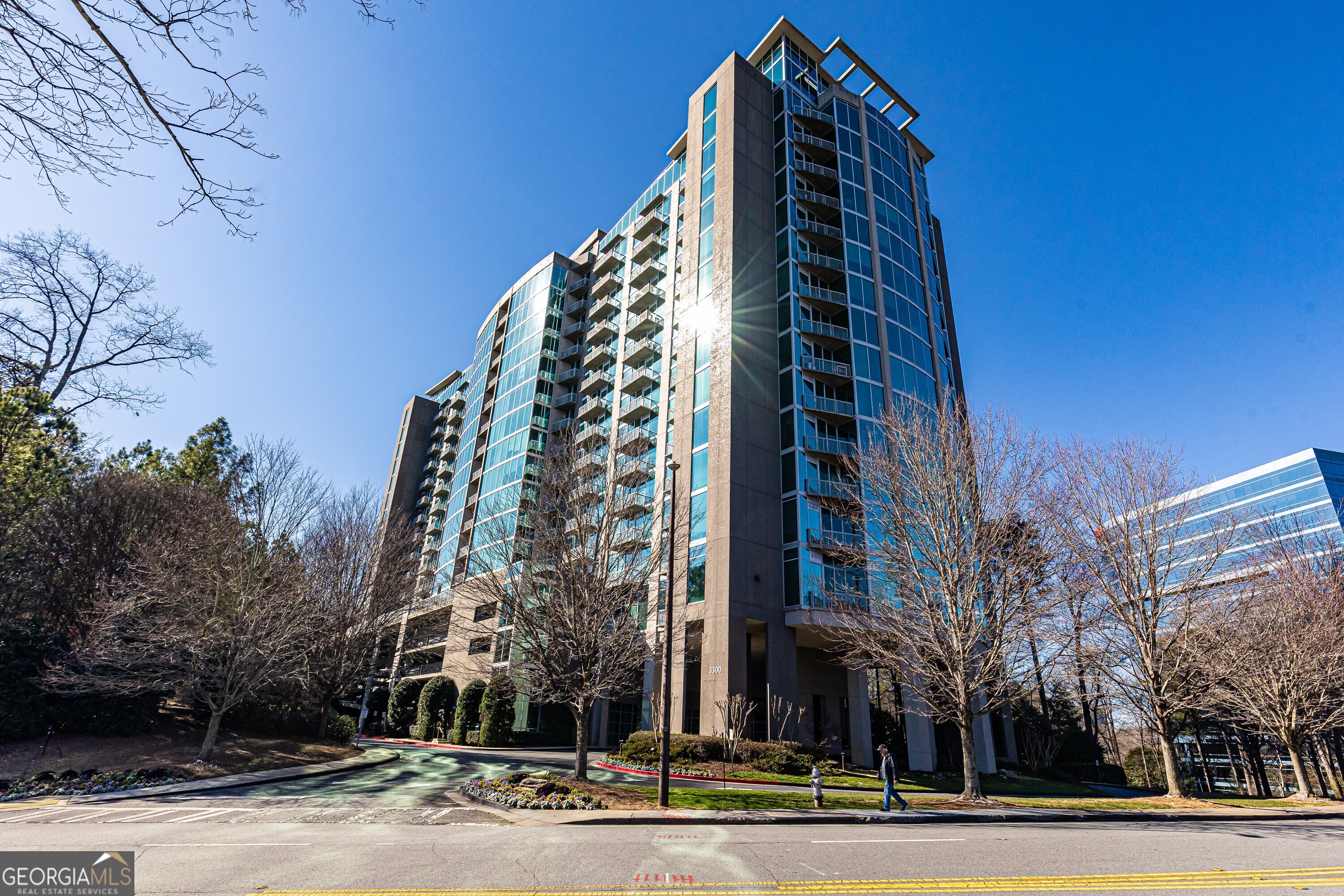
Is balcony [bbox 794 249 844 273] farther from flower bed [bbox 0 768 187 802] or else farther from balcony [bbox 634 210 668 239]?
flower bed [bbox 0 768 187 802]

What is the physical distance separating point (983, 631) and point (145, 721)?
31.5 meters

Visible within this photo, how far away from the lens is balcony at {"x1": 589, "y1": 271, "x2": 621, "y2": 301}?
2133 inches

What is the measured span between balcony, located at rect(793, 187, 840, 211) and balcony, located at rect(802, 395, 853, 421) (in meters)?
14.4

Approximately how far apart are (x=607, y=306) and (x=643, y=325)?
756 centimetres

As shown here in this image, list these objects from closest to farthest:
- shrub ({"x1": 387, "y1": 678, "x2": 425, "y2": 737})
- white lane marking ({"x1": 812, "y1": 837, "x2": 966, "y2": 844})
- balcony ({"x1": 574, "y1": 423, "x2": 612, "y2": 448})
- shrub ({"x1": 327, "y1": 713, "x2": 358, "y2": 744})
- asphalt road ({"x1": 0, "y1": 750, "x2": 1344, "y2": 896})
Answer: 1. asphalt road ({"x1": 0, "y1": 750, "x2": 1344, "y2": 896})
2. white lane marking ({"x1": 812, "y1": 837, "x2": 966, "y2": 844})
3. shrub ({"x1": 327, "y1": 713, "x2": 358, "y2": 744})
4. balcony ({"x1": 574, "y1": 423, "x2": 612, "y2": 448})
5. shrub ({"x1": 387, "y1": 678, "x2": 425, "y2": 737})

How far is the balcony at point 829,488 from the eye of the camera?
34.8m

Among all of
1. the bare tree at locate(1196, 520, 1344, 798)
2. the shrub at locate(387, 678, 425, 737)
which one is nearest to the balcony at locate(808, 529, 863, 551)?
the bare tree at locate(1196, 520, 1344, 798)

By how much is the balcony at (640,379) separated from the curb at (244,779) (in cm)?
2785

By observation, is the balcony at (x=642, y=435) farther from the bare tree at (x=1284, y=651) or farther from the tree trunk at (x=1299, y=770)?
the tree trunk at (x=1299, y=770)

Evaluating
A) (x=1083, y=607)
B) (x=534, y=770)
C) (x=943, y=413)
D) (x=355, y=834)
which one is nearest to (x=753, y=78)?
(x=943, y=413)

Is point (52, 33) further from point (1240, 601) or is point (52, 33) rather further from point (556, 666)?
point (1240, 601)

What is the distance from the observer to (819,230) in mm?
41844

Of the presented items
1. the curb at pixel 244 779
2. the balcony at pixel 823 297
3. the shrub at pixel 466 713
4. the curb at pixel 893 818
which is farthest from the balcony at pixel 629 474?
the shrub at pixel 466 713

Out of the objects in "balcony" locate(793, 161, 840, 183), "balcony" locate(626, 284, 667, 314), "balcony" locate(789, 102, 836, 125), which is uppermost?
"balcony" locate(789, 102, 836, 125)
